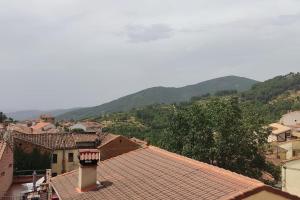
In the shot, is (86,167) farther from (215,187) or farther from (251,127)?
(251,127)

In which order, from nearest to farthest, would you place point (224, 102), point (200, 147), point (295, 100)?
point (200, 147)
point (224, 102)
point (295, 100)

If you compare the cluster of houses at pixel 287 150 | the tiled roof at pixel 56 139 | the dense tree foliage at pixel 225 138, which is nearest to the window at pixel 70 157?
the tiled roof at pixel 56 139

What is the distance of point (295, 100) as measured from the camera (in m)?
149

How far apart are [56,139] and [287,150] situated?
36334mm

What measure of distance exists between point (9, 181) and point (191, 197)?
→ 3077cm

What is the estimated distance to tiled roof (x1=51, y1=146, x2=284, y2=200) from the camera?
1228 centimetres

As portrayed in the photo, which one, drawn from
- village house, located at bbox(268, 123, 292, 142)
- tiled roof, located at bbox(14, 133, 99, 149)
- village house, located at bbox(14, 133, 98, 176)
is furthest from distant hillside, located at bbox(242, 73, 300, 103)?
village house, located at bbox(14, 133, 98, 176)

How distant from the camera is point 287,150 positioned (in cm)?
6662

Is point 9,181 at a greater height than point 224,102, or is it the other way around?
point 224,102

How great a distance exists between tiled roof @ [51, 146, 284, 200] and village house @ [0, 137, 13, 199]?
1786cm

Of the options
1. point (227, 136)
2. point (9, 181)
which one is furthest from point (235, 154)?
point (9, 181)

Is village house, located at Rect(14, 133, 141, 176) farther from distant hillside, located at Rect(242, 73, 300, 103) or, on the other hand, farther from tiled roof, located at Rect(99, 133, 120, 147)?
distant hillside, located at Rect(242, 73, 300, 103)

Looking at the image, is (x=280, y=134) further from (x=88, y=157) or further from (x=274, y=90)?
(x=274, y=90)

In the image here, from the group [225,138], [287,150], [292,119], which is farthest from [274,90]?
[225,138]
